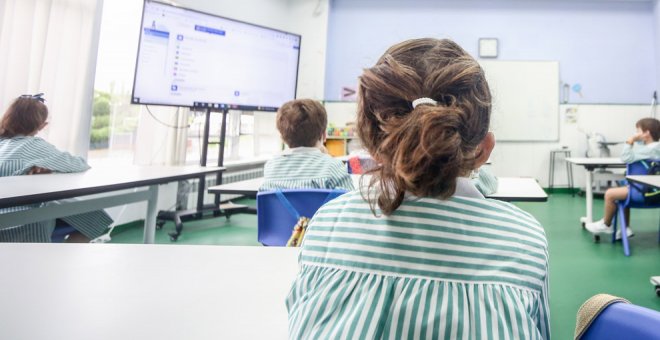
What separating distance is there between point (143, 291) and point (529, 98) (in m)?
6.11

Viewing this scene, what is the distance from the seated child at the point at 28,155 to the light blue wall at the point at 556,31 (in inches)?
177

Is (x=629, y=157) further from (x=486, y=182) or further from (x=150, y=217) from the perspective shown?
(x=150, y=217)

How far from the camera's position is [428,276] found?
46cm

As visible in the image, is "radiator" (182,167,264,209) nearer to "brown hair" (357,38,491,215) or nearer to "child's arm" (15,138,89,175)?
"child's arm" (15,138,89,175)

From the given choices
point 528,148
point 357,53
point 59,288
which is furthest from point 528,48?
point 59,288

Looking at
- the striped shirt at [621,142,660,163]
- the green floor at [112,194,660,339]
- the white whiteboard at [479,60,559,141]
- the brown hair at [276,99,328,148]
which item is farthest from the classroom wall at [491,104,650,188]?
the brown hair at [276,99,328,148]

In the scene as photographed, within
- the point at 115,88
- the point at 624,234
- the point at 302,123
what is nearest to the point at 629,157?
the point at 624,234

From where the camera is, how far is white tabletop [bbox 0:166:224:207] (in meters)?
1.21

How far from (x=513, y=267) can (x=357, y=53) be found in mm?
5816

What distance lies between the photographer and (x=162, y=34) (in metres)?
2.65

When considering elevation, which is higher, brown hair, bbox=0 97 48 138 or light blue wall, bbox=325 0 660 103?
light blue wall, bbox=325 0 660 103

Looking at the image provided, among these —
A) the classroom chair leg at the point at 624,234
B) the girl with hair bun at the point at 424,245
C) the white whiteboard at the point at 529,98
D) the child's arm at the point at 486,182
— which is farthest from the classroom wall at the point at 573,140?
the girl with hair bun at the point at 424,245

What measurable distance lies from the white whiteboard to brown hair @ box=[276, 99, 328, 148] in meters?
4.57

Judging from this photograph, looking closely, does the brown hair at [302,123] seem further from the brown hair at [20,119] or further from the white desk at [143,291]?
the brown hair at [20,119]
